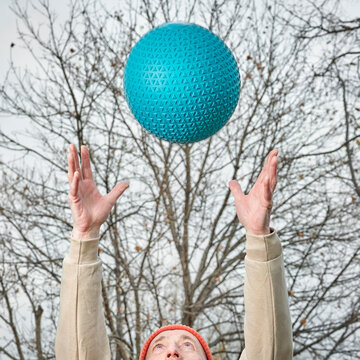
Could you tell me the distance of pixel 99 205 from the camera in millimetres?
2508

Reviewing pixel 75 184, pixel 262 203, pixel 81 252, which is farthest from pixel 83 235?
pixel 262 203

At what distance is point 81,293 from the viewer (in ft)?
7.80

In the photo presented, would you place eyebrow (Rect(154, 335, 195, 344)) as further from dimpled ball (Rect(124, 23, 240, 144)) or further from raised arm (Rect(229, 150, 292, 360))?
dimpled ball (Rect(124, 23, 240, 144))

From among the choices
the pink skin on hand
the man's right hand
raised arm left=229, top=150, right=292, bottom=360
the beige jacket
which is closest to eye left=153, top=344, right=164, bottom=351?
the beige jacket

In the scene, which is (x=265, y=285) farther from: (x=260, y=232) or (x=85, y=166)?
(x=85, y=166)

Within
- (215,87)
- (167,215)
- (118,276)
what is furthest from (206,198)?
(215,87)

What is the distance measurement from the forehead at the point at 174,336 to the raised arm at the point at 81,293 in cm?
28

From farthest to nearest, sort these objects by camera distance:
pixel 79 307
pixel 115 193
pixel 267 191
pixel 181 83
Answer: pixel 181 83, pixel 115 193, pixel 79 307, pixel 267 191

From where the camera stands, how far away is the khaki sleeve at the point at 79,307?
7.78 ft

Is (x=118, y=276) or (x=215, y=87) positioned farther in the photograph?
(x=118, y=276)

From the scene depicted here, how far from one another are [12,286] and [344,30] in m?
4.16

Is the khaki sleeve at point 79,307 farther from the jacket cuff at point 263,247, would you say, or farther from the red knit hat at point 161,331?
the jacket cuff at point 263,247

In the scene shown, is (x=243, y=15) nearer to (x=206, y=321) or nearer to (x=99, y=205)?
(x=206, y=321)

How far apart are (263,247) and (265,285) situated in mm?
136
